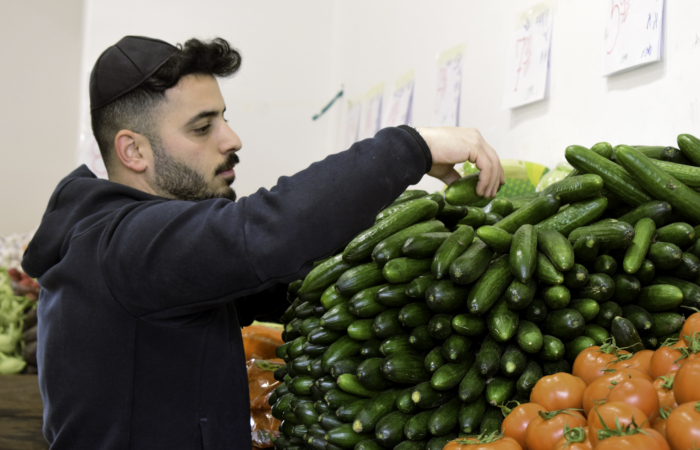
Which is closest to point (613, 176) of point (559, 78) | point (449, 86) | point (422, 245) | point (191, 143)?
point (422, 245)

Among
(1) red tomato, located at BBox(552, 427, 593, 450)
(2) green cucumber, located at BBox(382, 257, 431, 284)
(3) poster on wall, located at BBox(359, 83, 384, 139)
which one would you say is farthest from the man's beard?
(3) poster on wall, located at BBox(359, 83, 384, 139)

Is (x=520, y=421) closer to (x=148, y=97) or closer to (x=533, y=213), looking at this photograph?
(x=533, y=213)

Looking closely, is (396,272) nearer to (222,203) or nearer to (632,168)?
(222,203)

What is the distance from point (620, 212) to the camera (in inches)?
54.6

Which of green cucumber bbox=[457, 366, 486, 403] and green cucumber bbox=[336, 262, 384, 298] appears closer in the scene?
green cucumber bbox=[457, 366, 486, 403]

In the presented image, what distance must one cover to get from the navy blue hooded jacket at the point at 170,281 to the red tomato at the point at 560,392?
45 cm

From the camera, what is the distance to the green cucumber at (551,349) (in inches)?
42.8

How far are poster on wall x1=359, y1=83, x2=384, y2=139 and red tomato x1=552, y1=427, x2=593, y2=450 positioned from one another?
3316 millimetres

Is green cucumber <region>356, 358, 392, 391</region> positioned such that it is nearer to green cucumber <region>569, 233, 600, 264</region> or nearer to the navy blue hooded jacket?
the navy blue hooded jacket

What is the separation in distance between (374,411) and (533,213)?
1.86 feet

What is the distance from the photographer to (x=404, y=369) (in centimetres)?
122

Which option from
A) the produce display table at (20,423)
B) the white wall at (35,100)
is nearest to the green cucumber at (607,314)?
the produce display table at (20,423)

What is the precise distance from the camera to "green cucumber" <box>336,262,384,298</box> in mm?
1403

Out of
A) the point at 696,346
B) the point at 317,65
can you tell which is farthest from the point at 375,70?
the point at 696,346
